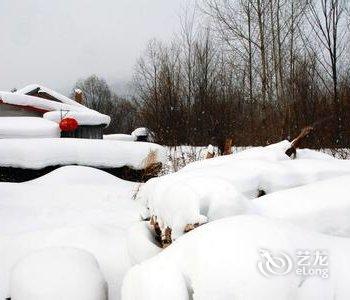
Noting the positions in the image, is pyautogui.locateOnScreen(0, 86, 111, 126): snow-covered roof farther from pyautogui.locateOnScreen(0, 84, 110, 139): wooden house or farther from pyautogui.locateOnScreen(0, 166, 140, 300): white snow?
pyautogui.locateOnScreen(0, 166, 140, 300): white snow

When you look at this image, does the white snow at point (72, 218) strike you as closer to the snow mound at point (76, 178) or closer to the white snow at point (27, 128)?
the snow mound at point (76, 178)

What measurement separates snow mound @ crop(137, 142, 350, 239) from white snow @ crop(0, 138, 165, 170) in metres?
4.46

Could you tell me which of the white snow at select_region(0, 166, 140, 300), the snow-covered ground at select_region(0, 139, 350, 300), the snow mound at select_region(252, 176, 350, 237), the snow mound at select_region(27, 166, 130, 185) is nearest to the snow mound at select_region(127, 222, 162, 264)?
the snow-covered ground at select_region(0, 139, 350, 300)

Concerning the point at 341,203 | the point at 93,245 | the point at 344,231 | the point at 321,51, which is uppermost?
the point at 321,51

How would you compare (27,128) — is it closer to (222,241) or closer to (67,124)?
(67,124)

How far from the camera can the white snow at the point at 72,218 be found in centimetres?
297

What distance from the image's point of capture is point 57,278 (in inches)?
81.7

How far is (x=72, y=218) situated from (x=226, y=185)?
10.0 ft

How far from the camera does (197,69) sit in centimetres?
1437

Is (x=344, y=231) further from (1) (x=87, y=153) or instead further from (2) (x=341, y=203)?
(1) (x=87, y=153)

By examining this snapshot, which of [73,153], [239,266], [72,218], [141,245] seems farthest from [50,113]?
[239,266]

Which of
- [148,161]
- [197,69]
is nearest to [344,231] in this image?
[148,161]

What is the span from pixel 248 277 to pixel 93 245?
2.07m

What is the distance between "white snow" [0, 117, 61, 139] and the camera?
8930 millimetres
